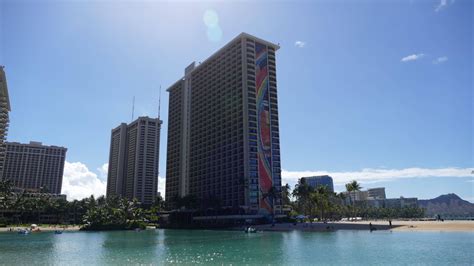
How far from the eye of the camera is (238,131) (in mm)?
153500

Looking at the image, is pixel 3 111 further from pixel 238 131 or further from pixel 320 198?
pixel 320 198

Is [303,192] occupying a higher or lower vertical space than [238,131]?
lower

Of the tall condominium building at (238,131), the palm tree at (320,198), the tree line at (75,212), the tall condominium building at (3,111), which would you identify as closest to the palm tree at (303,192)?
the palm tree at (320,198)

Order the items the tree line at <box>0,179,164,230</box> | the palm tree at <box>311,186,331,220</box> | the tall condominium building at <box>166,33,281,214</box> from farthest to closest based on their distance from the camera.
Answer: the tall condominium building at <box>166,33,281,214</box>
the palm tree at <box>311,186,331,220</box>
the tree line at <box>0,179,164,230</box>

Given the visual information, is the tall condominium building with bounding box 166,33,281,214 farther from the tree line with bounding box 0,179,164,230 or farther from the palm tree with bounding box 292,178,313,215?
the tree line with bounding box 0,179,164,230

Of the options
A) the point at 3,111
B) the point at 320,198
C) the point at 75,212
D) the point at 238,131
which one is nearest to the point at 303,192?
the point at 320,198

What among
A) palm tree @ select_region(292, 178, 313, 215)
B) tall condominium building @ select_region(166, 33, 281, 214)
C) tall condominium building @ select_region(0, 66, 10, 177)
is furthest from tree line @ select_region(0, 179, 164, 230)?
palm tree @ select_region(292, 178, 313, 215)

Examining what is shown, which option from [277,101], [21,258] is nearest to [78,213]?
[277,101]

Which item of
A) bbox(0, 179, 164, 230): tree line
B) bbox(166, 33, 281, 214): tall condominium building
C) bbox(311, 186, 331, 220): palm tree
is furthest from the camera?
bbox(166, 33, 281, 214): tall condominium building

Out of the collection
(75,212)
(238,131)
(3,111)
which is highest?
(3,111)

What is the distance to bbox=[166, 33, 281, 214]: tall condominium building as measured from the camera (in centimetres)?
14512

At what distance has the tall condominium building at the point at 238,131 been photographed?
145 metres

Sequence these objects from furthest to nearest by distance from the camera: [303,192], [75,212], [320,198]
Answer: [75,212], [303,192], [320,198]

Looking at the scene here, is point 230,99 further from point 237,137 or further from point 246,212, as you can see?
point 246,212
